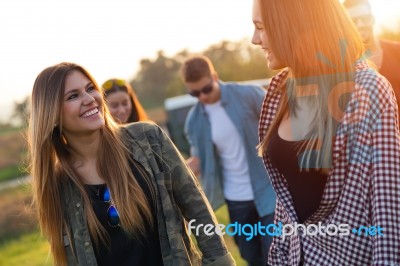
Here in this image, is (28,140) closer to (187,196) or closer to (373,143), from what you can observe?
(187,196)

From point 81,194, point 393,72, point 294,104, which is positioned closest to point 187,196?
point 81,194

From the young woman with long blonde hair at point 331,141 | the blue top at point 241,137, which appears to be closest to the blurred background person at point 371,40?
the young woman with long blonde hair at point 331,141

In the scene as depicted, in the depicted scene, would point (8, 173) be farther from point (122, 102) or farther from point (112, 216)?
point (112, 216)

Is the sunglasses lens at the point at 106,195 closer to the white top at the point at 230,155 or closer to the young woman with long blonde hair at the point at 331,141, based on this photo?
the young woman with long blonde hair at the point at 331,141

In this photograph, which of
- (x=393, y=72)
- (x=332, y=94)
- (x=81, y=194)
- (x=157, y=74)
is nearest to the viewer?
(x=332, y=94)

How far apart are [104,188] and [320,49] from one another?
1.39 metres

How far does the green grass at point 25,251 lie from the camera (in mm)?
8930

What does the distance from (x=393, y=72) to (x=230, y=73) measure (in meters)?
29.5

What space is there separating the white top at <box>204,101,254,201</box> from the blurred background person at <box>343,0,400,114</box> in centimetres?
161

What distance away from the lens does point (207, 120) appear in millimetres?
5191

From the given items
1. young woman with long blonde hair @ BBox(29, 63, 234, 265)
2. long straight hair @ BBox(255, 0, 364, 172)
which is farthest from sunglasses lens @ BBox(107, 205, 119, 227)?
long straight hair @ BBox(255, 0, 364, 172)

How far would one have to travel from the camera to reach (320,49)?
7.38 ft

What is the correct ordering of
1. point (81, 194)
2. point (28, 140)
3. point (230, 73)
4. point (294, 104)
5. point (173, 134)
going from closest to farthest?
point (294, 104) → point (81, 194) → point (28, 140) → point (173, 134) → point (230, 73)

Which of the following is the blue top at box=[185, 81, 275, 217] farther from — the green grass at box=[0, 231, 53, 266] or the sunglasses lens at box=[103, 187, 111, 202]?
the green grass at box=[0, 231, 53, 266]
